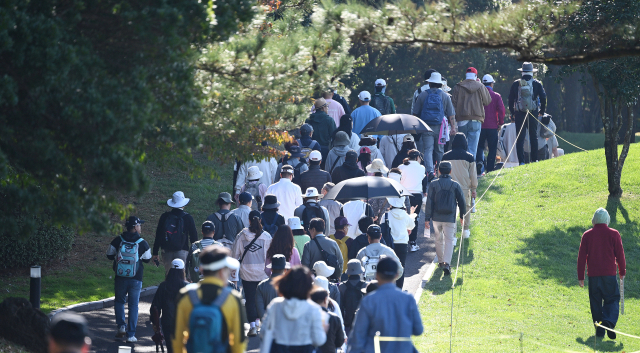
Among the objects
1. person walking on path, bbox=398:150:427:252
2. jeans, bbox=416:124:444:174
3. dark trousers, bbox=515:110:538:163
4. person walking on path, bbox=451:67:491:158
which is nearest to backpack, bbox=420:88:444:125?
jeans, bbox=416:124:444:174

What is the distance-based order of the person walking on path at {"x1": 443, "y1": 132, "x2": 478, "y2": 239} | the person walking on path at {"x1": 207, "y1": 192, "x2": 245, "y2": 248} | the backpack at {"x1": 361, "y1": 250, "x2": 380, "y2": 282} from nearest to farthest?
the backpack at {"x1": 361, "y1": 250, "x2": 380, "y2": 282}
the person walking on path at {"x1": 207, "y1": 192, "x2": 245, "y2": 248}
the person walking on path at {"x1": 443, "y1": 132, "x2": 478, "y2": 239}

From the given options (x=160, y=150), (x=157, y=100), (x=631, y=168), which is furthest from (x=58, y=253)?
(x=631, y=168)

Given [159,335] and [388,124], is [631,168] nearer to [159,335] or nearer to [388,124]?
[388,124]

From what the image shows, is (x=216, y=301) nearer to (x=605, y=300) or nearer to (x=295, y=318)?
(x=295, y=318)

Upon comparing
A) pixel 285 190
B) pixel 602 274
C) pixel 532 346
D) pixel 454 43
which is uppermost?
pixel 454 43

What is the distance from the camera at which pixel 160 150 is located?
814 cm

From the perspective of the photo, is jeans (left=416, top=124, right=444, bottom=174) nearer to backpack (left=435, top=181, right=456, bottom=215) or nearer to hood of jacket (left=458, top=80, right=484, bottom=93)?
hood of jacket (left=458, top=80, right=484, bottom=93)

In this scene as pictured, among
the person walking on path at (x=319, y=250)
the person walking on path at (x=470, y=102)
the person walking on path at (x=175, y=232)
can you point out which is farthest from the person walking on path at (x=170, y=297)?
the person walking on path at (x=470, y=102)

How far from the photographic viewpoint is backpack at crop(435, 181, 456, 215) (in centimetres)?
1249

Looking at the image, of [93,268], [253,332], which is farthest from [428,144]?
[93,268]

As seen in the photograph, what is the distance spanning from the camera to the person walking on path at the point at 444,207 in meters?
12.5

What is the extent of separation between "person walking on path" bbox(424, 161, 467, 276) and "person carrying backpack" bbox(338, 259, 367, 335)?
14.3ft

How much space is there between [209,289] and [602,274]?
704 centimetres

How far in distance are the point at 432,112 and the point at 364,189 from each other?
5.96 m
